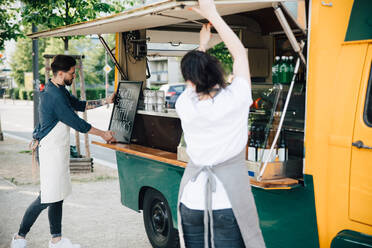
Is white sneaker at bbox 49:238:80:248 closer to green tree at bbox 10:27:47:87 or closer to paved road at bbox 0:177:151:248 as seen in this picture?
paved road at bbox 0:177:151:248

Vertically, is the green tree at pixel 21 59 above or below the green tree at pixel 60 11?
above

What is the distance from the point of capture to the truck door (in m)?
2.76

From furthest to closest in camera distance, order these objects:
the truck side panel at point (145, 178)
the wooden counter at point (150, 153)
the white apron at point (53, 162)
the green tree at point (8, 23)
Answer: the green tree at point (8, 23), the white apron at point (53, 162), the truck side panel at point (145, 178), the wooden counter at point (150, 153)

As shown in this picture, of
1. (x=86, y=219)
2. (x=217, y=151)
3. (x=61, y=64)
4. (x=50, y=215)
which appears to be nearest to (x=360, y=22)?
(x=217, y=151)

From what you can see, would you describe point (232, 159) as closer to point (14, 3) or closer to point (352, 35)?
point (352, 35)

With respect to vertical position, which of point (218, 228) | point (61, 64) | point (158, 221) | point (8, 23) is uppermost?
point (8, 23)

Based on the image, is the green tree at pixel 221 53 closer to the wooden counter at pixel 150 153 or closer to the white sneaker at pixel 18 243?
the wooden counter at pixel 150 153

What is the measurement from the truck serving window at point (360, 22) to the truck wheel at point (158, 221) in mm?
2459

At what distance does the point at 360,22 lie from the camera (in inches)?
113

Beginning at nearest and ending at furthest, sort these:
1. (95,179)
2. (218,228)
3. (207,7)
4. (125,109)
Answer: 1. (218,228)
2. (207,7)
3. (125,109)
4. (95,179)

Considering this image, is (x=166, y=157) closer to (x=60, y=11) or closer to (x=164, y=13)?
(x=164, y=13)

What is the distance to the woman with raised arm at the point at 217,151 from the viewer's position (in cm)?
231

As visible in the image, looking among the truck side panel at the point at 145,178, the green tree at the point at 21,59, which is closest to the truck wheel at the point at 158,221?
the truck side panel at the point at 145,178

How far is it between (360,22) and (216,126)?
4.32 ft
